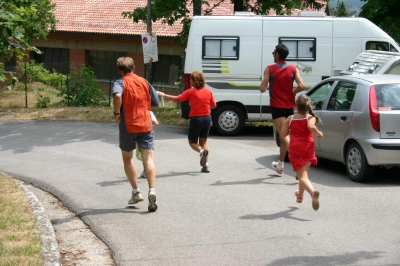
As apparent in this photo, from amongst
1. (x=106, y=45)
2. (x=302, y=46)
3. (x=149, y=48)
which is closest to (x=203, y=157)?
(x=302, y=46)

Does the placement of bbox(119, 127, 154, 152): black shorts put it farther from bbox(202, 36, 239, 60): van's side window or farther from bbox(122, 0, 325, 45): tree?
bbox(122, 0, 325, 45): tree

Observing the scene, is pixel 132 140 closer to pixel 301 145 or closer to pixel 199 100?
pixel 301 145

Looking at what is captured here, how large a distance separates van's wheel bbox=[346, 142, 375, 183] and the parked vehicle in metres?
3.02

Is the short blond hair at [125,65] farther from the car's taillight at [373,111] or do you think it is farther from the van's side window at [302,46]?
the van's side window at [302,46]

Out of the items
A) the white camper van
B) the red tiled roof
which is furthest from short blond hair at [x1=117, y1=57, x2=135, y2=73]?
the red tiled roof

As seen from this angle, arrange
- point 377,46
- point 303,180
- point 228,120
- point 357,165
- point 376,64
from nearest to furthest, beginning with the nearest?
point 303,180 < point 357,165 < point 376,64 < point 377,46 < point 228,120

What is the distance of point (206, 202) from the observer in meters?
9.51

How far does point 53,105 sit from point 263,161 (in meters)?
11.8

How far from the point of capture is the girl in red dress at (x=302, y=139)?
29.2 ft

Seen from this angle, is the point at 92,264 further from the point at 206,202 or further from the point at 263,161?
the point at 263,161

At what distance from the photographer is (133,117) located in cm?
893

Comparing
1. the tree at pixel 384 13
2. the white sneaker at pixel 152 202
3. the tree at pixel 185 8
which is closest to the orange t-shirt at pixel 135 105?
the white sneaker at pixel 152 202

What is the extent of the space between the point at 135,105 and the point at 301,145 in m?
2.03

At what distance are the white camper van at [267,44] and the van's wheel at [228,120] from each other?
0.63 meters
